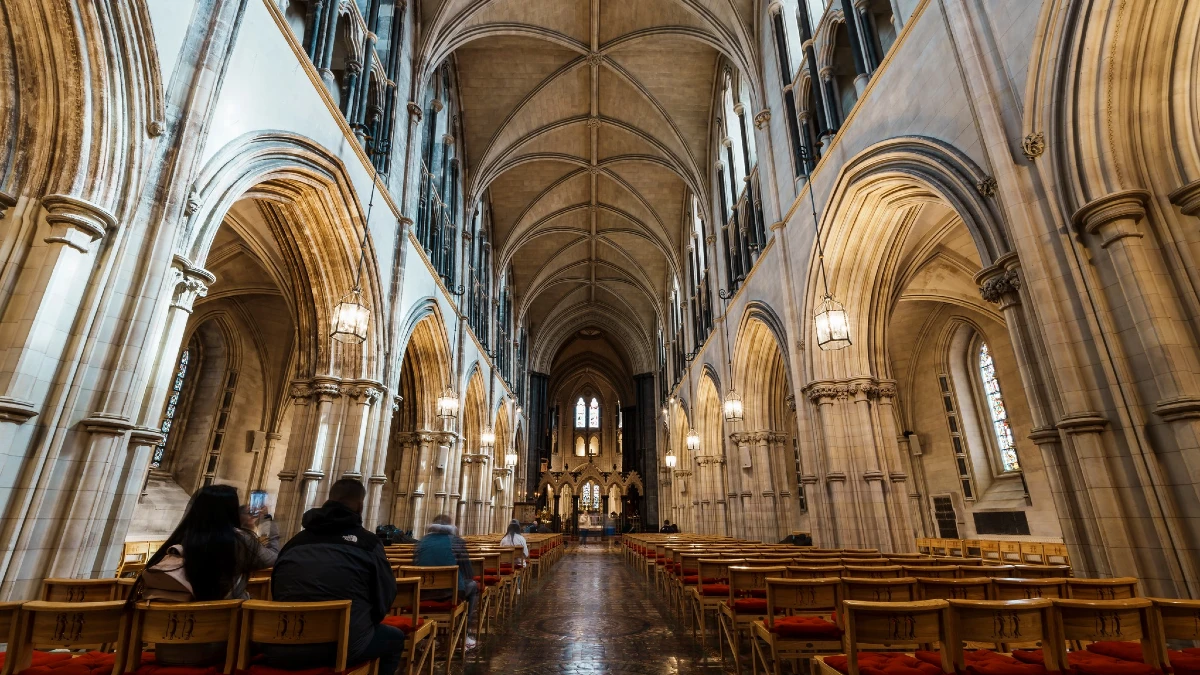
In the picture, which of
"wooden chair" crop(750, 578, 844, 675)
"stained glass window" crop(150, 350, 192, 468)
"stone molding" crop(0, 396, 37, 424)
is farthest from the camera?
"stained glass window" crop(150, 350, 192, 468)

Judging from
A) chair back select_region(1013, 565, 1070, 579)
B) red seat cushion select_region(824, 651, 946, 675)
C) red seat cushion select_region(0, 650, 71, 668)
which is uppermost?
chair back select_region(1013, 565, 1070, 579)

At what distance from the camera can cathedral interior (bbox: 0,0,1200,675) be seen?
4.29 meters

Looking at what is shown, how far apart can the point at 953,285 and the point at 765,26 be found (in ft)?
26.1

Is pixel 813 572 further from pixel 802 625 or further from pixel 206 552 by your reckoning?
pixel 206 552

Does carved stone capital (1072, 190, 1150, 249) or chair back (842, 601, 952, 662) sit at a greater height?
carved stone capital (1072, 190, 1150, 249)

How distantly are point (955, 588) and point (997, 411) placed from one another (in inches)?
571

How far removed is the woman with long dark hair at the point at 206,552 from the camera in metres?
2.39

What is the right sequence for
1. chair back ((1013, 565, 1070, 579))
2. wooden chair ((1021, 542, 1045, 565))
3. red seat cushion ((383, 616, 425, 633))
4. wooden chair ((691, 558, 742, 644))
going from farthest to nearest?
wooden chair ((1021, 542, 1045, 565)) < wooden chair ((691, 558, 742, 644)) < chair back ((1013, 565, 1070, 579)) < red seat cushion ((383, 616, 425, 633))

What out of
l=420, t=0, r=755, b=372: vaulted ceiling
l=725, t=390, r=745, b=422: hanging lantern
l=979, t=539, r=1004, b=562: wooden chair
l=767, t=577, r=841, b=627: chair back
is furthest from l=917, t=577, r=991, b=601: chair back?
l=420, t=0, r=755, b=372: vaulted ceiling

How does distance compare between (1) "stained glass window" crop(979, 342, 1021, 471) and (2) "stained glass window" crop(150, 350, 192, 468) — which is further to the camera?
(1) "stained glass window" crop(979, 342, 1021, 471)

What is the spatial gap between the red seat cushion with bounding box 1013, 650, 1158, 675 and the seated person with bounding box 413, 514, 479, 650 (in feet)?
12.7

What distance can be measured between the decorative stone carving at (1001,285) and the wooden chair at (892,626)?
405cm

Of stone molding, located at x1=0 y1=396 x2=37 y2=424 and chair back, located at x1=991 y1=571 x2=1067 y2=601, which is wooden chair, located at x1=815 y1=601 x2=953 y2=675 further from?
stone molding, located at x1=0 y1=396 x2=37 y2=424

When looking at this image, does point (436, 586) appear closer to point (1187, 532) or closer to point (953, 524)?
point (1187, 532)
